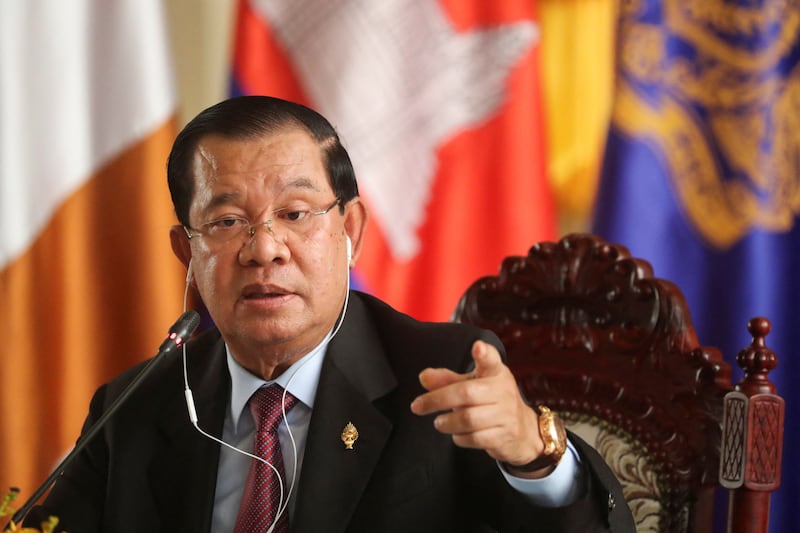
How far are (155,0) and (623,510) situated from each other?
236 centimetres

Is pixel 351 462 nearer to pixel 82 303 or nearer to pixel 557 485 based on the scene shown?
pixel 557 485

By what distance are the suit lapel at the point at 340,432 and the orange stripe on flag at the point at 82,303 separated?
4.88ft

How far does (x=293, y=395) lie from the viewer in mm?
1668

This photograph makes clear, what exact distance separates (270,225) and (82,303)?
5.46 feet

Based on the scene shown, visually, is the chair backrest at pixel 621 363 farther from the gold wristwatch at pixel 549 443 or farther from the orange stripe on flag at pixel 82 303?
the orange stripe on flag at pixel 82 303

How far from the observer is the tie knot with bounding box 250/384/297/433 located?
1.64 m

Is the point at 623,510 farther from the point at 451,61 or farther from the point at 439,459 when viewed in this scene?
the point at 451,61

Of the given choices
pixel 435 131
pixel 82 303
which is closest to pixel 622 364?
pixel 435 131

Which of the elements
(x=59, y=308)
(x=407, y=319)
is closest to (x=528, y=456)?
(x=407, y=319)

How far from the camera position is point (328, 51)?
3.03m

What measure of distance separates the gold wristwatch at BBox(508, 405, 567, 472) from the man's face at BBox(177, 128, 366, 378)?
0.46 m

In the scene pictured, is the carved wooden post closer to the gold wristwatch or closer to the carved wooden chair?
the carved wooden chair

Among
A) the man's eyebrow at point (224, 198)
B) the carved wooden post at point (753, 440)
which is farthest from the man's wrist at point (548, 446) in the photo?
the man's eyebrow at point (224, 198)

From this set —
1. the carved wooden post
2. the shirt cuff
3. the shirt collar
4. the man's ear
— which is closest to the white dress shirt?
the shirt collar
